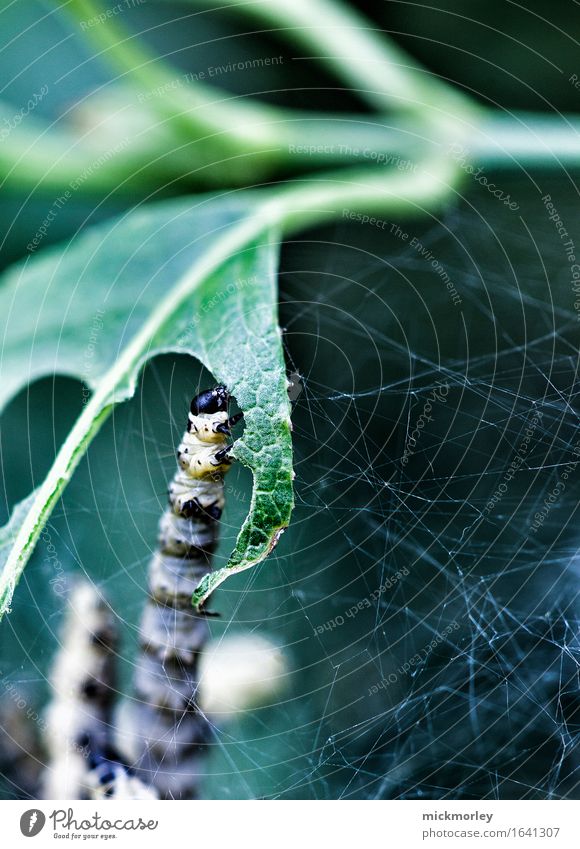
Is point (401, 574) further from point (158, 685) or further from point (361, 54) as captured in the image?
point (361, 54)

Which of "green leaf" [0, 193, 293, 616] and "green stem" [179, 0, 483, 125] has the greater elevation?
"green stem" [179, 0, 483, 125]

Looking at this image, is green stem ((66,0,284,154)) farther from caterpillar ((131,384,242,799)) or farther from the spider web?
caterpillar ((131,384,242,799))

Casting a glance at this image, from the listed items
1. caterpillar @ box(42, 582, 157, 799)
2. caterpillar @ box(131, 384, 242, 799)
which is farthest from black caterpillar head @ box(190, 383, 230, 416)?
caterpillar @ box(42, 582, 157, 799)
